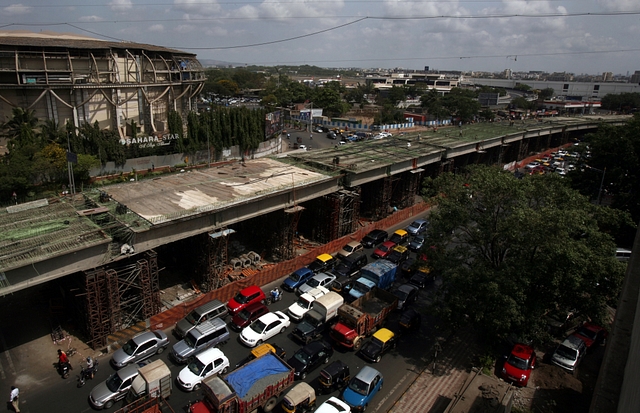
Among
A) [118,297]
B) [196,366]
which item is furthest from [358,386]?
[118,297]

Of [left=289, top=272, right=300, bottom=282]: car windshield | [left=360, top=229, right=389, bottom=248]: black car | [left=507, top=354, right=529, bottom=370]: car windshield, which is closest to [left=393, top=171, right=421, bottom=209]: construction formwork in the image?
[left=360, top=229, right=389, bottom=248]: black car

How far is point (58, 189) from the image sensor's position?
119 ft

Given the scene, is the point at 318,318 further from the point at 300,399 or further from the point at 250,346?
the point at 300,399

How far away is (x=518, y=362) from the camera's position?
17.2 m

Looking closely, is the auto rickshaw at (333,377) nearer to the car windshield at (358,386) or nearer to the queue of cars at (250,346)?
the queue of cars at (250,346)

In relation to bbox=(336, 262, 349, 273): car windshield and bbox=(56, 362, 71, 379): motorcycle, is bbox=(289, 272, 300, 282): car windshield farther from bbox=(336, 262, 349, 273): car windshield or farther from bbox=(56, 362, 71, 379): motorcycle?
bbox=(56, 362, 71, 379): motorcycle

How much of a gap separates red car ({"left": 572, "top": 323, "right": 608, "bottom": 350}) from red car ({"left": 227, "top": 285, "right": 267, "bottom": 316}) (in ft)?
52.0

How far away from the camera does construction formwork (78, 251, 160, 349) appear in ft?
57.1

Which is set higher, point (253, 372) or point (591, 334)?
point (253, 372)

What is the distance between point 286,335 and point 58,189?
2843cm

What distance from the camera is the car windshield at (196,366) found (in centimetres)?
1606

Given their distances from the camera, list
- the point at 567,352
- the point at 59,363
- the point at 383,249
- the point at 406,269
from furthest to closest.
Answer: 1. the point at 383,249
2. the point at 406,269
3. the point at 567,352
4. the point at 59,363

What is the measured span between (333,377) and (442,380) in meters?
4.85

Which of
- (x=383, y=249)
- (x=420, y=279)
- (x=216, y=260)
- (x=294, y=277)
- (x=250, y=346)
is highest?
(x=216, y=260)
